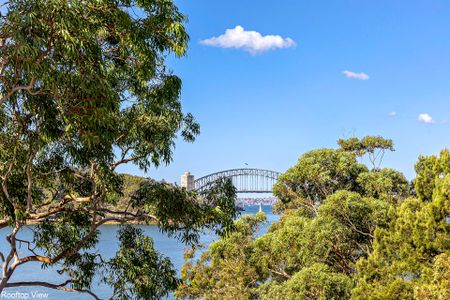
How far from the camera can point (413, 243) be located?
10391 millimetres

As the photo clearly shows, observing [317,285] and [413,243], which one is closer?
[413,243]

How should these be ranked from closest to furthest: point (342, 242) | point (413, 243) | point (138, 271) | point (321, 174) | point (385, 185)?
point (138, 271), point (413, 243), point (342, 242), point (385, 185), point (321, 174)

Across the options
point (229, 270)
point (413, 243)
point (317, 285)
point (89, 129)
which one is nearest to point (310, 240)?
point (317, 285)

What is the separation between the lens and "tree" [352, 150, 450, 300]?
31.8 ft

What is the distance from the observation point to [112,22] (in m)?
5.60

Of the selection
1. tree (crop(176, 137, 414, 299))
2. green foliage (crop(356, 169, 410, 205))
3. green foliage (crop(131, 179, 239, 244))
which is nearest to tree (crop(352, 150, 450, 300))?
tree (crop(176, 137, 414, 299))

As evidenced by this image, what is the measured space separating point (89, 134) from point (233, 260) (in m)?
11.1

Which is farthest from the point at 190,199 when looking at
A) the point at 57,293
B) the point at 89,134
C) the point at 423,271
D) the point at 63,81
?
the point at 57,293

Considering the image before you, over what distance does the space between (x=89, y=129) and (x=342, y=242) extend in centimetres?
974

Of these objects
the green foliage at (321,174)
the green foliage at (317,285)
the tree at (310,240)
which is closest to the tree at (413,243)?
the tree at (310,240)

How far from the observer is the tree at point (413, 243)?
382 inches

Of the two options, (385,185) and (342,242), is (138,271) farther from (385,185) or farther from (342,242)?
(385,185)

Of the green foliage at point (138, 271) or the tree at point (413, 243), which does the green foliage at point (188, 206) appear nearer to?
the green foliage at point (138, 271)

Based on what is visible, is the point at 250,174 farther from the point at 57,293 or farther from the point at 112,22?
the point at 112,22
